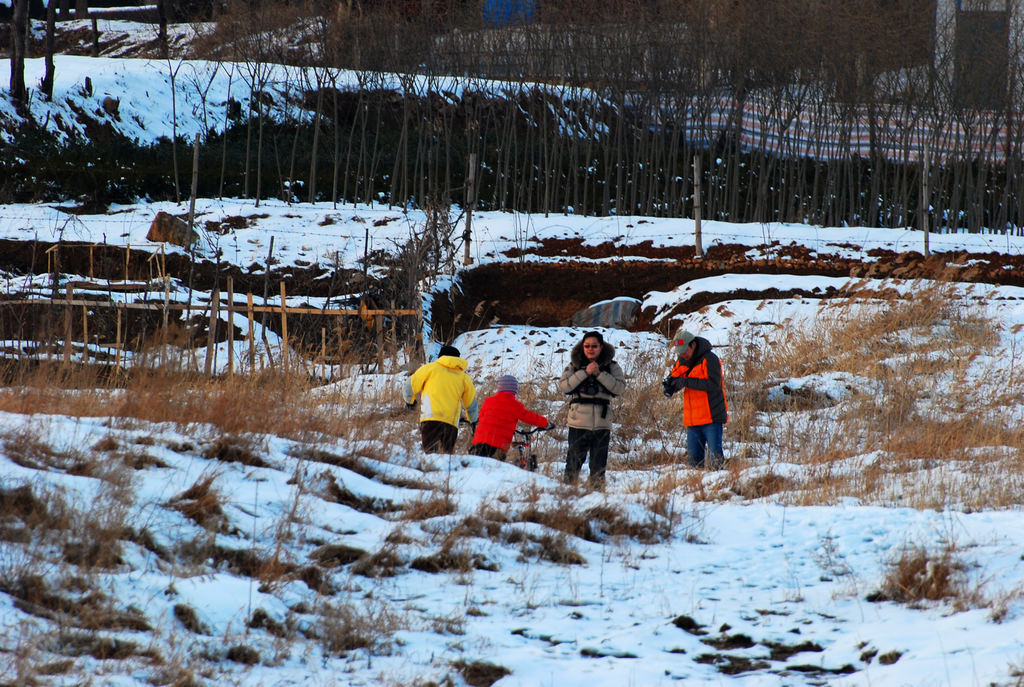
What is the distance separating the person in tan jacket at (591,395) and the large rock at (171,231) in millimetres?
16710

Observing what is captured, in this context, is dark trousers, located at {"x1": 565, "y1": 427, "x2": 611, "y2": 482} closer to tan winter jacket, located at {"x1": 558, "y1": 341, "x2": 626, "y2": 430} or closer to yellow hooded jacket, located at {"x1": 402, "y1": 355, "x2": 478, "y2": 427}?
tan winter jacket, located at {"x1": 558, "y1": 341, "x2": 626, "y2": 430}

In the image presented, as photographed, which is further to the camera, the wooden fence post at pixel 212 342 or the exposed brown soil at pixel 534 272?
the exposed brown soil at pixel 534 272

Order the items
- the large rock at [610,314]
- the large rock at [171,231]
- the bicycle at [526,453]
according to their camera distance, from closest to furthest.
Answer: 1. the bicycle at [526,453]
2. the large rock at [610,314]
3. the large rock at [171,231]

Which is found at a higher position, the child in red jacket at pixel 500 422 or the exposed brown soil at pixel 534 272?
the exposed brown soil at pixel 534 272

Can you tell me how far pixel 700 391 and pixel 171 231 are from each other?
57.5 ft

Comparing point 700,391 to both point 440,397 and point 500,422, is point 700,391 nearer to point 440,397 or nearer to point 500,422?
point 500,422

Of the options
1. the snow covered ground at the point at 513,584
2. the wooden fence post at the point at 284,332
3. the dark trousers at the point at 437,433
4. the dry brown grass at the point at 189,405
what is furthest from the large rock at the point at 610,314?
the snow covered ground at the point at 513,584

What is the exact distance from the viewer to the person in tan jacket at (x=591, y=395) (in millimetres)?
7535

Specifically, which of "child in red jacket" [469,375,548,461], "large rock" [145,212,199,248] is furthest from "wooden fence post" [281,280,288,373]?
"large rock" [145,212,199,248]

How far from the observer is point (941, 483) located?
6.16 m

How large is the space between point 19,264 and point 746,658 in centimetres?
2178

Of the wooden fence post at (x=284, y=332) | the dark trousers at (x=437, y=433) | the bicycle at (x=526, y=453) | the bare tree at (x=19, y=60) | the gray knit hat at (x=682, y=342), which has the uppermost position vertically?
the bare tree at (x=19, y=60)

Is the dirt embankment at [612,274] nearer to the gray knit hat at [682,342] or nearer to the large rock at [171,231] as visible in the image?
the large rock at [171,231]

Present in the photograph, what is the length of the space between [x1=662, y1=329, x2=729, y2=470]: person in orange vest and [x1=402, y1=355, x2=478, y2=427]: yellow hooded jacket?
1.89 m
